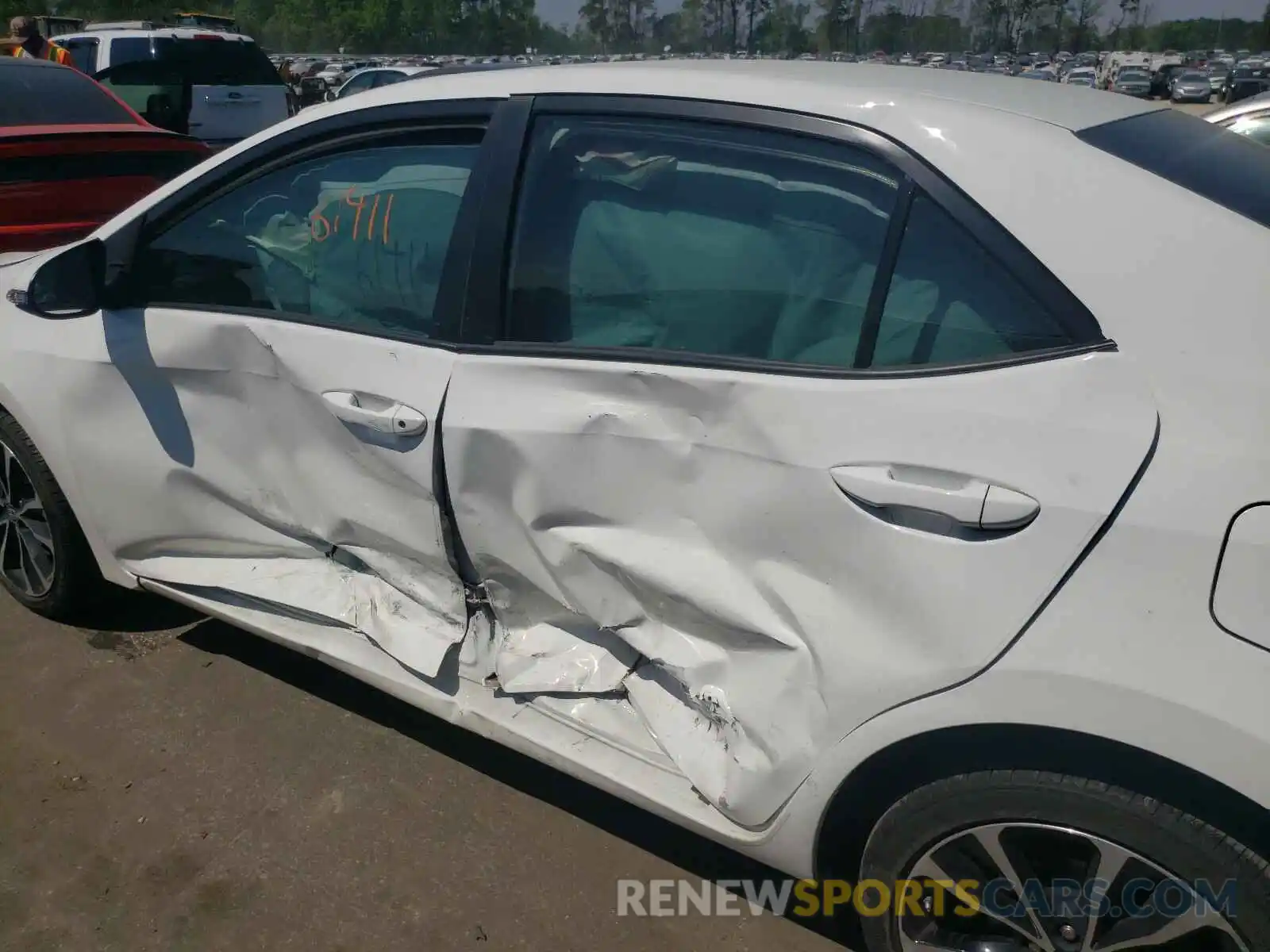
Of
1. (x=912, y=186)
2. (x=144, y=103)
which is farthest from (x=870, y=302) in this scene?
(x=144, y=103)

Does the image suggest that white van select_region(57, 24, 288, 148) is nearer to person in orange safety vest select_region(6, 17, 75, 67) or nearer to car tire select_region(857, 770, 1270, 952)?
person in orange safety vest select_region(6, 17, 75, 67)

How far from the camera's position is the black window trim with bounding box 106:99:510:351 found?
223cm

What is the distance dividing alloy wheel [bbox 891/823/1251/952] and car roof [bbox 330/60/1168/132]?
1205 mm

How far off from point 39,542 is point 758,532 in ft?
8.06

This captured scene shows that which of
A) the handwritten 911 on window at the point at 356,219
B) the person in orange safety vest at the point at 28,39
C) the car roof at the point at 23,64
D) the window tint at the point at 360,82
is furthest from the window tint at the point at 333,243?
the window tint at the point at 360,82

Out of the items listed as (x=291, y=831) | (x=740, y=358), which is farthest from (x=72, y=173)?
(x=740, y=358)

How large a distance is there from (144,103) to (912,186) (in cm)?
1040

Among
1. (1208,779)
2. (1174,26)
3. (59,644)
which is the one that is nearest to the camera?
(1208,779)

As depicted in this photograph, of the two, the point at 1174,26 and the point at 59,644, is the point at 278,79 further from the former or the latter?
the point at 1174,26

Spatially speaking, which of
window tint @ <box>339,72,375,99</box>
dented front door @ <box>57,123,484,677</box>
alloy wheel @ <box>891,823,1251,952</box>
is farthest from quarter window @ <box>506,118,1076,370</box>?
window tint @ <box>339,72,375,99</box>

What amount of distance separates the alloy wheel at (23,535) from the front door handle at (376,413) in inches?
51.9

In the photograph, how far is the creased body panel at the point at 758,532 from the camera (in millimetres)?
1594

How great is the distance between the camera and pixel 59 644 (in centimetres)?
321

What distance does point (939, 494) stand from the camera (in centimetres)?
163
